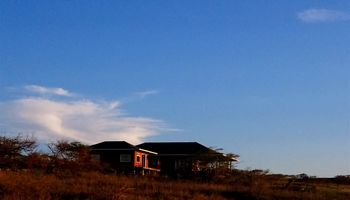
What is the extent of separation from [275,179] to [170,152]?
24.9m

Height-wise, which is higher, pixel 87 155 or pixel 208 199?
pixel 87 155

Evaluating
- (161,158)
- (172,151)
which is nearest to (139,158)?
(161,158)

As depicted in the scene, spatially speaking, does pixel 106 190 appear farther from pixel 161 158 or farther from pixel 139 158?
pixel 161 158

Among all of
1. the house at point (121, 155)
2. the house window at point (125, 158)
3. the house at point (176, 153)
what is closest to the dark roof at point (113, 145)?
the house at point (121, 155)

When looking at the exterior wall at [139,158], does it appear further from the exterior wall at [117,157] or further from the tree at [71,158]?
the tree at [71,158]

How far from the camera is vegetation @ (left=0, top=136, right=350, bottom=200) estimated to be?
2770 centimetres

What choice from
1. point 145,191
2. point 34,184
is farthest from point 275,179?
point 34,184

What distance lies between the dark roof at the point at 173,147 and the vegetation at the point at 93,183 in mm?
19565

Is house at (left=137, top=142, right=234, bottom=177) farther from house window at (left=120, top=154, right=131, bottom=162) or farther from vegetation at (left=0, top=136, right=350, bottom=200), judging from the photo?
vegetation at (left=0, top=136, right=350, bottom=200)

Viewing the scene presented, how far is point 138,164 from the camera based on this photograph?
67.3 meters

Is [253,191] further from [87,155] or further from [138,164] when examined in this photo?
[138,164]

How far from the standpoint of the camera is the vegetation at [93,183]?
1091 inches

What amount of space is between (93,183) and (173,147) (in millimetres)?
42186

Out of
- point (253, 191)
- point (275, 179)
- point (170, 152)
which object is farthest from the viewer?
point (170, 152)
